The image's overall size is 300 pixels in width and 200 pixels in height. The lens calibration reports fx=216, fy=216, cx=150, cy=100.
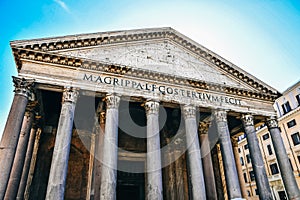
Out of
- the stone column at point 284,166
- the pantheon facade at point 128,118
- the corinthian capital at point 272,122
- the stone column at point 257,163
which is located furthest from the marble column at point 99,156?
the corinthian capital at point 272,122

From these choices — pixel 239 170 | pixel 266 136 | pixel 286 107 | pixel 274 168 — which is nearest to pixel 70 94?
pixel 239 170

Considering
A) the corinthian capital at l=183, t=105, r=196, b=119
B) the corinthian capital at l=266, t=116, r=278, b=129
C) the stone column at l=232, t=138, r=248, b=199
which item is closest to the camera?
the corinthian capital at l=183, t=105, r=196, b=119

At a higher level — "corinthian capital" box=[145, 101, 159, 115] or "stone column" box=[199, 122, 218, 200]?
"corinthian capital" box=[145, 101, 159, 115]

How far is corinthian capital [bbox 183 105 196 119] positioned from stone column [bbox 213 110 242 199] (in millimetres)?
1229

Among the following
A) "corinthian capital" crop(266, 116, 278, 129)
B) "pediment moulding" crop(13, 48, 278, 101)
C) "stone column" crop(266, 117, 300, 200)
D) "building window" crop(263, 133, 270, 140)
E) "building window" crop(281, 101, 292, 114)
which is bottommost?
"stone column" crop(266, 117, 300, 200)

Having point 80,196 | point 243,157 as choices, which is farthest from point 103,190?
point 243,157

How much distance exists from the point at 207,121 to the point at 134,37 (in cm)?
557

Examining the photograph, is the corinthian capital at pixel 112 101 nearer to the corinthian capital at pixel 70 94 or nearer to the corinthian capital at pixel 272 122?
the corinthian capital at pixel 70 94

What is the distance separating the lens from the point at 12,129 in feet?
22.2

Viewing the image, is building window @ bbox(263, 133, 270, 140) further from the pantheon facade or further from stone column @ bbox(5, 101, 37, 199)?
stone column @ bbox(5, 101, 37, 199)

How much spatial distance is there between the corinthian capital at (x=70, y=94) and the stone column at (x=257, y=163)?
7723 mm

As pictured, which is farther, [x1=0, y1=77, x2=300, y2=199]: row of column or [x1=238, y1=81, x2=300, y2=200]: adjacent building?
[x1=238, y1=81, x2=300, y2=200]: adjacent building

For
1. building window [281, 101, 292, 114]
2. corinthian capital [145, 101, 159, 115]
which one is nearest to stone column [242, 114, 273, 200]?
corinthian capital [145, 101, 159, 115]

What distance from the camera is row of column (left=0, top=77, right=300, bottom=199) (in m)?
6.56
